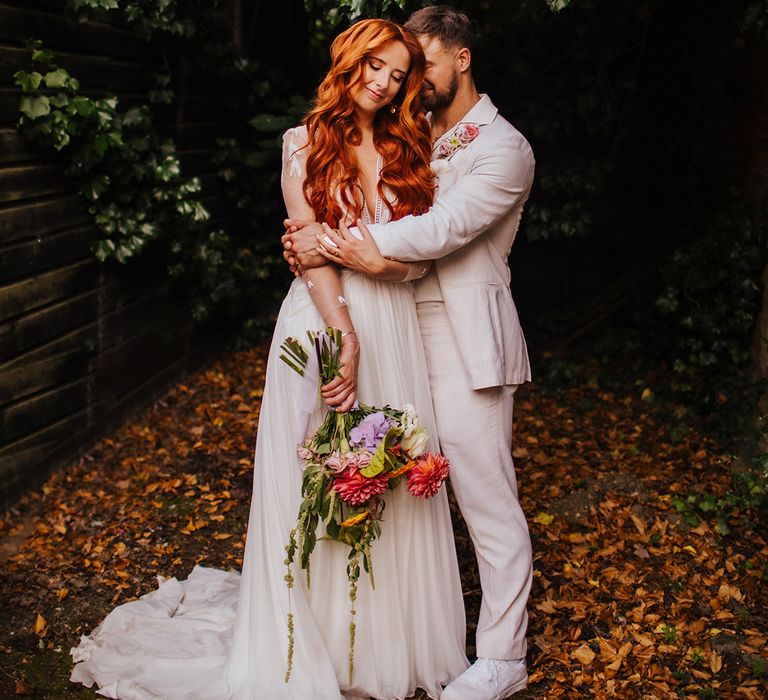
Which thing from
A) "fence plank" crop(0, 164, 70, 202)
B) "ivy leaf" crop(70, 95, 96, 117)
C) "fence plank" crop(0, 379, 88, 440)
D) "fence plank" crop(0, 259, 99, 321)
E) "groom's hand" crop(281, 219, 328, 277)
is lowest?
"fence plank" crop(0, 379, 88, 440)

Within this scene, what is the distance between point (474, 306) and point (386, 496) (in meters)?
0.74

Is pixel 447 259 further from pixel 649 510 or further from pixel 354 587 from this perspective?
pixel 649 510

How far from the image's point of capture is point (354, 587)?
119 inches

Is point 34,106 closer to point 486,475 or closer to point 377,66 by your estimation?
point 377,66

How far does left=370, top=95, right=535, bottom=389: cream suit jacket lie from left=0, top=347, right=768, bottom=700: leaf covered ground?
1264mm

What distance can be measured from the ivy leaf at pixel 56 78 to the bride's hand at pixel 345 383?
242 cm

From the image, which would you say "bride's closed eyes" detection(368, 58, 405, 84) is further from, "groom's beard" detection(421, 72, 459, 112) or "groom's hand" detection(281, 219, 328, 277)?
"groom's hand" detection(281, 219, 328, 277)

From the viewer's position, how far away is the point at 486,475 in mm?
3352

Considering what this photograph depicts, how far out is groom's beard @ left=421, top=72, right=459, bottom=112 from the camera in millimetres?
3223

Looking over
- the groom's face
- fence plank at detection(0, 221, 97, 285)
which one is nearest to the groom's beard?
the groom's face

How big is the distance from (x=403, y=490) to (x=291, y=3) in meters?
4.90

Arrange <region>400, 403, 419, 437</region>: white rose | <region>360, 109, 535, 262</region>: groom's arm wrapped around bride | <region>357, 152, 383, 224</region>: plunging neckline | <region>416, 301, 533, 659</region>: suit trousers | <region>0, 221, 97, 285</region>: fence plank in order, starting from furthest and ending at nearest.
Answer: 1. <region>0, 221, 97, 285</region>: fence plank
2. <region>416, 301, 533, 659</region>: suit trousers
3. <region>357, 152, 383, 224</region>: plunging neckline
4. <region>360, 109, 535, 262</region>: groom's arm wrapped around bride
5. <region>400, 403, 419, 437</region>: white rose

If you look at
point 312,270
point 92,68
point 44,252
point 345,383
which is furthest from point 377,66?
point 92,68

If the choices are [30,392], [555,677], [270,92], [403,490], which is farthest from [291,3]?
[555,677]
